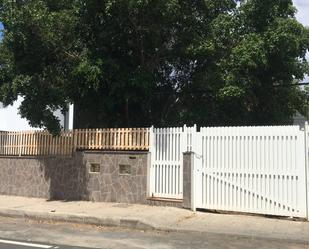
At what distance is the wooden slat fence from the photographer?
16.1 meters

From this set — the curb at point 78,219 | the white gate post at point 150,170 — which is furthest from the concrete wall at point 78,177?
the curb at point 78,219

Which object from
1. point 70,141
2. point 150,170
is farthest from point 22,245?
point 70,141

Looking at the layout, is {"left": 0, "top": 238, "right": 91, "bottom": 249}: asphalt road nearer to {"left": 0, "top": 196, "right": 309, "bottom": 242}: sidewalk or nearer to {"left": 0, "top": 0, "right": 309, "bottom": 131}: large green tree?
{"left": 0, "top": 196, "right": 309, "bottom": 242}: sidewalk

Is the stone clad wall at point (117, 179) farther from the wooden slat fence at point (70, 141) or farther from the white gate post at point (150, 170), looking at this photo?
the wooden slat fence at point (70, 141)

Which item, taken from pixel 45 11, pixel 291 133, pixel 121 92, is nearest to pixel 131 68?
pixel 121 92

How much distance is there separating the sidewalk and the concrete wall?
20.0 inches

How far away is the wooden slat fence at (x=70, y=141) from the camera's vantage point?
632 inches

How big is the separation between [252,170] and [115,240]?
4.24 m

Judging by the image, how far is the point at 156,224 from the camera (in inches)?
497

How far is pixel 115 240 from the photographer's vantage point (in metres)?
11.2

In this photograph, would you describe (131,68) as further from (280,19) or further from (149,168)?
(280,19)

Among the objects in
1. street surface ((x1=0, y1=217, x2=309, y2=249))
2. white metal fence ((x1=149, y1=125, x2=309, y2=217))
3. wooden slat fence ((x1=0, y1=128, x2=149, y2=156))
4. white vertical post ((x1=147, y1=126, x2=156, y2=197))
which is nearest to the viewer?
street surface ((x1=0, y1=217, x2=309, y2=249))

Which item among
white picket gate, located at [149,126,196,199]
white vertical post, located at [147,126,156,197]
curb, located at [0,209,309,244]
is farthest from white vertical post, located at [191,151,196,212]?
curb, located at [0,209,309,244]

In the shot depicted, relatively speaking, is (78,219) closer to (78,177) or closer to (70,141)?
(78,177)
